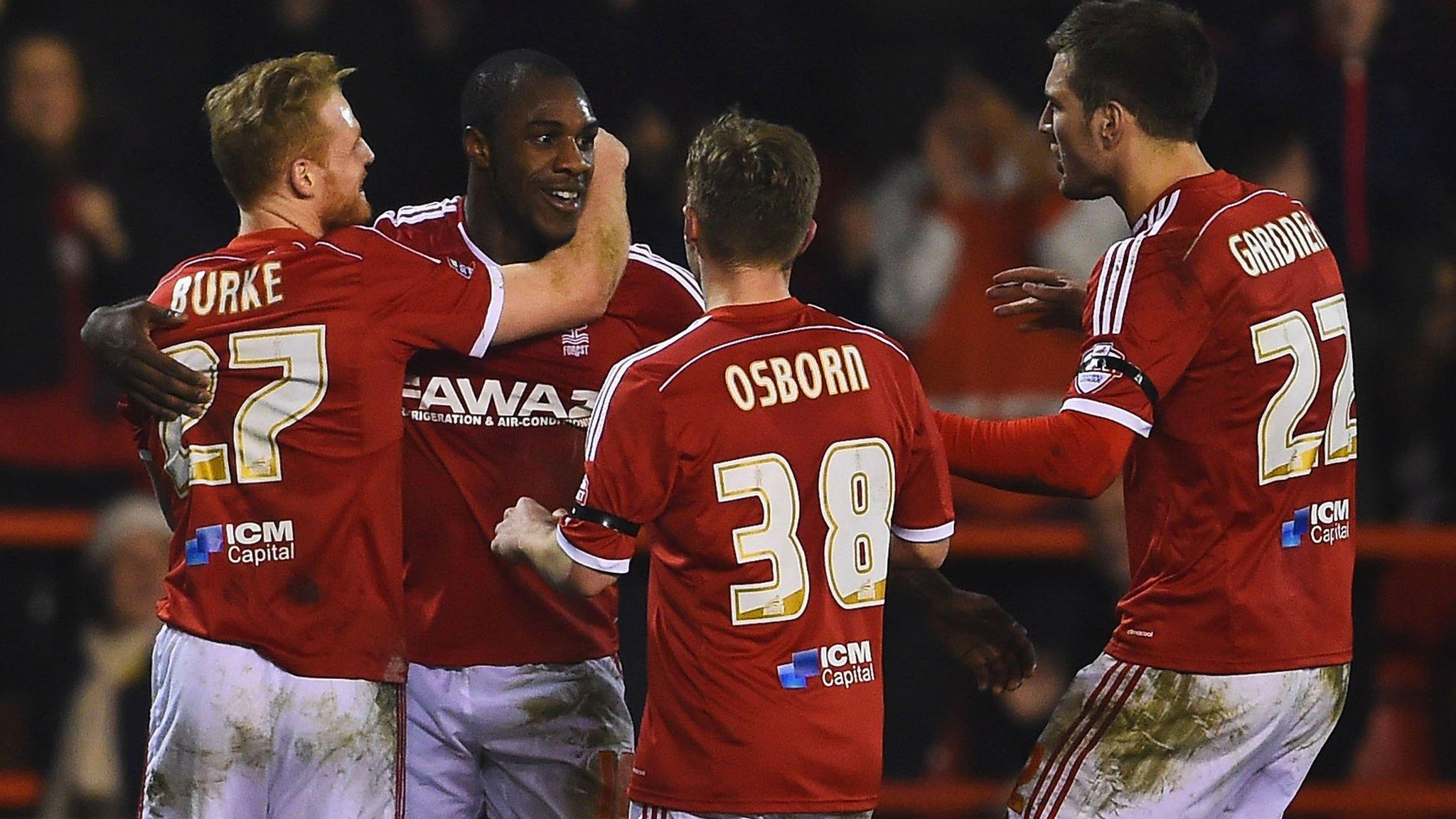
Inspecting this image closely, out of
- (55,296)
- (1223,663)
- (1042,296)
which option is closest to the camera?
(1223,663)

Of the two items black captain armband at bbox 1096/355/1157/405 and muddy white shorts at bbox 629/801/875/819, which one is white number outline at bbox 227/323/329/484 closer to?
→ muddy white shorts at bbox 629/801/875/819

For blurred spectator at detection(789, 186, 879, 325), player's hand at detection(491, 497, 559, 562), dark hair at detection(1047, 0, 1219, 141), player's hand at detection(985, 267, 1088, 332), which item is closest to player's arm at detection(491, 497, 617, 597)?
player's hand at detection(491, 497, 559, 562)

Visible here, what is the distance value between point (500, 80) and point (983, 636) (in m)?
1.51

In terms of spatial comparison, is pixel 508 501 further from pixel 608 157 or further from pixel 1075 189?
pixel 1075 189

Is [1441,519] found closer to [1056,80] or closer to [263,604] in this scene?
[1056,80]

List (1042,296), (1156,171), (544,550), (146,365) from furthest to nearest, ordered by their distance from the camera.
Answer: (1042,296)
(1156,171)
(146,365)
(544,550)

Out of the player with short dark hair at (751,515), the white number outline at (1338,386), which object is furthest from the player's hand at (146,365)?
the white number outline at (1338,386)

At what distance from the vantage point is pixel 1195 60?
12.7 feet

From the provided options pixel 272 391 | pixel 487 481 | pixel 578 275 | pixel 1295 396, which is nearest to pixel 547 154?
pixel 578 275

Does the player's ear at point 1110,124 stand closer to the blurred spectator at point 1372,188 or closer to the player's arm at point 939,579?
the player's arm at point 939,579

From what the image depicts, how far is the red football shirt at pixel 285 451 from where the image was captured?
375 centimetres

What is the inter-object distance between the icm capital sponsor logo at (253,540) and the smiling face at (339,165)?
2.03 feet

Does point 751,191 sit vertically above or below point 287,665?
above

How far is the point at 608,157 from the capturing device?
4.19 meters
